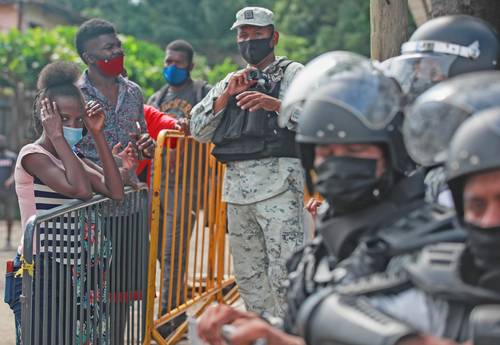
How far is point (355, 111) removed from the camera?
284 centimetres

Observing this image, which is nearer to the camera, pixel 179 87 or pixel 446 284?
pixel 446 284

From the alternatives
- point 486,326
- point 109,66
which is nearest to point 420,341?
point 486,326

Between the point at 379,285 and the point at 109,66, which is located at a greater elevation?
the point at 109,66

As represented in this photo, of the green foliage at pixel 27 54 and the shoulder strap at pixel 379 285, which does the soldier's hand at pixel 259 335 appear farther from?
the green foliage at pixel 27 54

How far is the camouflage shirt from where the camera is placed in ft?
19.7

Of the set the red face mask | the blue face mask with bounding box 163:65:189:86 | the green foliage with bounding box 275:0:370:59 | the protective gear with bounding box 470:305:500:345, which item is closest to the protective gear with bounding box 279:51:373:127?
the protective gear with bounding box 470:305:500:345

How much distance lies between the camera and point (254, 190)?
603cm

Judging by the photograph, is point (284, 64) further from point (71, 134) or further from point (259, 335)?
point (259, 335)

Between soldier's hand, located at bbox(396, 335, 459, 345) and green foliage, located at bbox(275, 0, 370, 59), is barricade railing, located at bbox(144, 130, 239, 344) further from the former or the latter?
green foliage, located at bbox(275, 0, 370, 59)

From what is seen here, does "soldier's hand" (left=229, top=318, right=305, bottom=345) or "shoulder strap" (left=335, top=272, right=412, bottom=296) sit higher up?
"shoulder strap" (left=335, top=272, right=412, bottom=296)

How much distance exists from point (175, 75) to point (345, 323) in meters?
6.08

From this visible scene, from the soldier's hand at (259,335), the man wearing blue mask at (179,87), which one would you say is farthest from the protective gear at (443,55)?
the man wearing blue mask at (179,87)

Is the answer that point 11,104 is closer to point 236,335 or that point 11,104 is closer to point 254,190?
point 254,190

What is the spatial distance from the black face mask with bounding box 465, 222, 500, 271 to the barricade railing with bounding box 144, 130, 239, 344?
4147 mm
